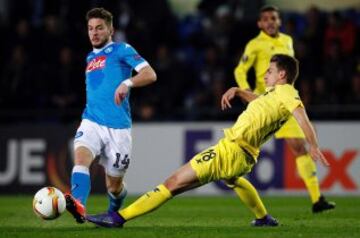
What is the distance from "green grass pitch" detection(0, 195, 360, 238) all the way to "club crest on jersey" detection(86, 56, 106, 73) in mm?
1511

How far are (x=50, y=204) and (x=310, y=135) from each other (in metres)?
2.32

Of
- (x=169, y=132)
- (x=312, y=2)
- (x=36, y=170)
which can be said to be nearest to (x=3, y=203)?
(x=36, y=170)

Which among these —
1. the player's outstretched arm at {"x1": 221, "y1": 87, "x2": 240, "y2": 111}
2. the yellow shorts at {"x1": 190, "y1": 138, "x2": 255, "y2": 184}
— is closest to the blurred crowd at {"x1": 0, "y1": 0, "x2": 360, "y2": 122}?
the player's outstretched arm at {"x1": 221, "y1": 87, "x2": 240, "y2": 111}

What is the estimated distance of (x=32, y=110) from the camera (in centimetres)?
1565

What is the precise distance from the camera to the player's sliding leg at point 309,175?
1067cm

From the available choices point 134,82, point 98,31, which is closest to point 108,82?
point 98,31

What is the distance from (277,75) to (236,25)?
8.10 metres

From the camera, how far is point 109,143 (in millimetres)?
8938

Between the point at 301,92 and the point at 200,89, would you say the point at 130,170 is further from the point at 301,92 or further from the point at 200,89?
the point at 301,92

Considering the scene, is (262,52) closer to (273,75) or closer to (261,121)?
(273,75)

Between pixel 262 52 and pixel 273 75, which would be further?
pixel 262 52

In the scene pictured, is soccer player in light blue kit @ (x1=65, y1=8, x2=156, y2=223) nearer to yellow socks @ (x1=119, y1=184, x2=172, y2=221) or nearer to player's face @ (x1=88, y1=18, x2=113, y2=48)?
player's face @ (x1=88, y1=18, x2=113, y2=48)

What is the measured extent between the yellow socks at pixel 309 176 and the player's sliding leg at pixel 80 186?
325 cm

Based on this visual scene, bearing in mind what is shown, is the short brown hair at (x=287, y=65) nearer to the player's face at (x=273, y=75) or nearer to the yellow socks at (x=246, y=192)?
the player's face at (x=273, y=75)
